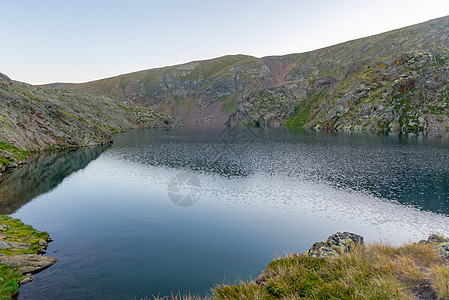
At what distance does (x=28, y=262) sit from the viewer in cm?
2342

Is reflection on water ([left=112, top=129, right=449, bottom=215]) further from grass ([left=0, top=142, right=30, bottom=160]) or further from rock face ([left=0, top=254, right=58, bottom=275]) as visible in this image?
rock face ([left=0, top=254, right=58, bottom=275])

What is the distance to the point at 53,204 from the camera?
141 feet

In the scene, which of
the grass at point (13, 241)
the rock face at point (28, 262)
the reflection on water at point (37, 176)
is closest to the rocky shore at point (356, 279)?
the grass at point (13, 241)

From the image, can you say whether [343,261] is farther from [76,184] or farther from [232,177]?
[76,184]

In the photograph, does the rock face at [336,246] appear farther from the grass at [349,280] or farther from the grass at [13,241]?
the grass at [13,241]

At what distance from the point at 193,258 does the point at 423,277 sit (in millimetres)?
19784

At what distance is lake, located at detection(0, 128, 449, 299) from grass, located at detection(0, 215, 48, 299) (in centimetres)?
121

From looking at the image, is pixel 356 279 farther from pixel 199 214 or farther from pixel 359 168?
pixel 359 168

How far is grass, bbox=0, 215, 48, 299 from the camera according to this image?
19.7 m

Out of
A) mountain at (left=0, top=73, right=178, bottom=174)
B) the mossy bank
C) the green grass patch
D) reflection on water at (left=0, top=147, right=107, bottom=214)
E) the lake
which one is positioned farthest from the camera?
mountain at (left=0, top=73, right=178, bottom=174)

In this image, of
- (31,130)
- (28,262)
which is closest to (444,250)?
(28,262)

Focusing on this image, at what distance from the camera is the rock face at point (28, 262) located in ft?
73.6

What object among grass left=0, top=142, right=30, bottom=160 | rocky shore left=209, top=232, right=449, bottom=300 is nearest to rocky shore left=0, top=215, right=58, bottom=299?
rocky shore left=209, top=232, right=449, bottom=300

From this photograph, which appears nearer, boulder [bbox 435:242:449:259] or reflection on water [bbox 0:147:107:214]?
boulder [bbox 435:242:449:259]
